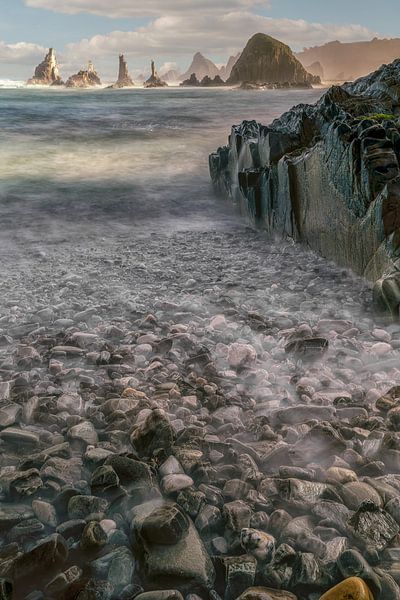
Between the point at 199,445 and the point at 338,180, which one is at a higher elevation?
the point at 338,180

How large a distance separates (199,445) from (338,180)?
549cm

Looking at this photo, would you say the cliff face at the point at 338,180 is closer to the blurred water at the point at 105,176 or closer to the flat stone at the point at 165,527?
the blurred water at the point at 105,176

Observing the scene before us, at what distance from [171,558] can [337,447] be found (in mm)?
1606

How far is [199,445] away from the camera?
3.93 metres

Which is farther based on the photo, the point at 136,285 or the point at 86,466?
the point at 136,285

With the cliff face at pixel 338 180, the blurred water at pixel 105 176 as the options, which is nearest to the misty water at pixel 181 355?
the cliff face at pixel 338 180

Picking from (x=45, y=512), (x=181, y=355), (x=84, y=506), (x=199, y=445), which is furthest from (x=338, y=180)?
(x=45, y=512)

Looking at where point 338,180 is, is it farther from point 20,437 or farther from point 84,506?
point 84,506

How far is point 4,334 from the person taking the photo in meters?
6.11

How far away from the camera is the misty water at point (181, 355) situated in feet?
12.2

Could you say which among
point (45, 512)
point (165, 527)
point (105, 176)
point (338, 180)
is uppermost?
point (338, 180)

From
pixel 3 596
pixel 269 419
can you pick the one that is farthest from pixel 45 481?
pixel 269 419

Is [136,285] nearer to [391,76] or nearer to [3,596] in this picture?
[3,596]

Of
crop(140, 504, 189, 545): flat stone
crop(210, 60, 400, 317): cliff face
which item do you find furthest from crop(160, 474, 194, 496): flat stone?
crop(210, 60, 400, 317): cliff face
